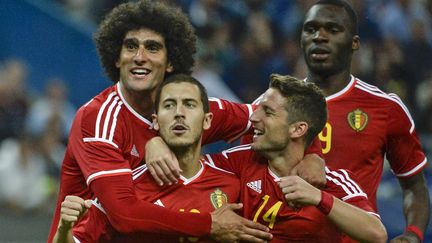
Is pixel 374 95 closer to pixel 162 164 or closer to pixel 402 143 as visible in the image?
pixel 402 143

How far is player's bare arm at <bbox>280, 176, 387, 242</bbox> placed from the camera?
14.4 feet

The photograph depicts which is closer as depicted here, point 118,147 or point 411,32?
point 118,147

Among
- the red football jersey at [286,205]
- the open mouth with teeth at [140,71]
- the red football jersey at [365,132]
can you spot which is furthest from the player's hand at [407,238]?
the open mouth with teeth at [140,71]

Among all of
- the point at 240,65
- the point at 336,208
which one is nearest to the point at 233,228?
the point at 336,208

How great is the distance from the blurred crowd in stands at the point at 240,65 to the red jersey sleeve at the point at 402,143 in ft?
12.2

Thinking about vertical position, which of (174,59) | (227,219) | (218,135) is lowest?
(227,219)

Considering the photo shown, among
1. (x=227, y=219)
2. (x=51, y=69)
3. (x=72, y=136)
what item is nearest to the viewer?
(x=227, y=219)

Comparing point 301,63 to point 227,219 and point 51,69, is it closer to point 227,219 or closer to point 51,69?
point 51,69

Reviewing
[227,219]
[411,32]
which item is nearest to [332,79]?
[227,219]

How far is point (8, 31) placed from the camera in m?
9.62

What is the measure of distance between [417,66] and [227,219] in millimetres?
5999

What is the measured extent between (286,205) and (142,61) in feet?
3.32

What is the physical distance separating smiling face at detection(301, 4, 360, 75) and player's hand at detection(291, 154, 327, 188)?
78cm

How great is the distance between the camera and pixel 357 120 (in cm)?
543
